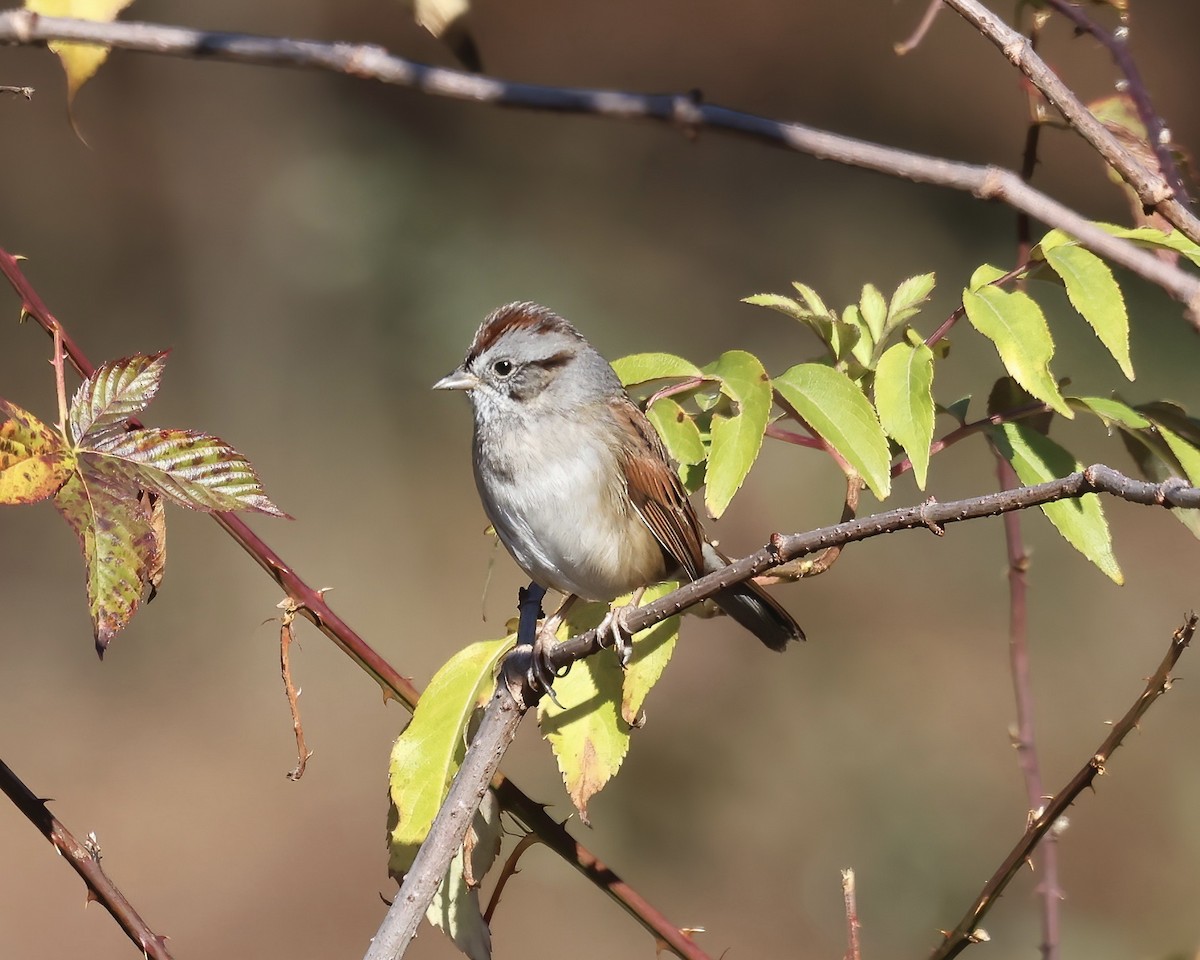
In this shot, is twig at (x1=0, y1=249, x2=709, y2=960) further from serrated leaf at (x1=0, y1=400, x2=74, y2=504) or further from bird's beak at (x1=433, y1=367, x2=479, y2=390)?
bird's beak at (x1=433, y1=367, x2=479, y2=390)

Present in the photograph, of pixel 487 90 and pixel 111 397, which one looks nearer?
pixel 487 90

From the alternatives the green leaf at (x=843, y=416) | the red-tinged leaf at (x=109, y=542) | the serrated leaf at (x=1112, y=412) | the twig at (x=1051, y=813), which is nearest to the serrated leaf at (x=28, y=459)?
the red-tinged leaf at (x=109, y=542)

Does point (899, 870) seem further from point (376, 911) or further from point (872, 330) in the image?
point (872, 330)

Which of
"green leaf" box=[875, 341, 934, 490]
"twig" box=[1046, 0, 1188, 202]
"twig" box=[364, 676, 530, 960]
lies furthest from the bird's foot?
"twig" box=[1046, 0, 1188, 202]

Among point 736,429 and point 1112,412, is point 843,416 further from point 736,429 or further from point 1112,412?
point 1112,412

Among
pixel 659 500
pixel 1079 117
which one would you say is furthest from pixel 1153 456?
pixel 659 500

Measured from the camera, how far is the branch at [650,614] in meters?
1.07

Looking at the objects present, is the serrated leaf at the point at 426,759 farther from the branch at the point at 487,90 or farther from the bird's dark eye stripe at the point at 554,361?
the bird's dark eye stripe at the point at 554,361

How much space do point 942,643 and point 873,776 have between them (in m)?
1.11

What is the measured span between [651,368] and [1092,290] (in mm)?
635

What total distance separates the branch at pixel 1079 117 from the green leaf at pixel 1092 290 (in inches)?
24.5

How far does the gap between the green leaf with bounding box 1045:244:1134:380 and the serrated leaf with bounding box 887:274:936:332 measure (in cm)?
22

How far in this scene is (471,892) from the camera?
5.99 feet

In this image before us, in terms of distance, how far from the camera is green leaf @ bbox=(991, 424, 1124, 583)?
5.83 feet
